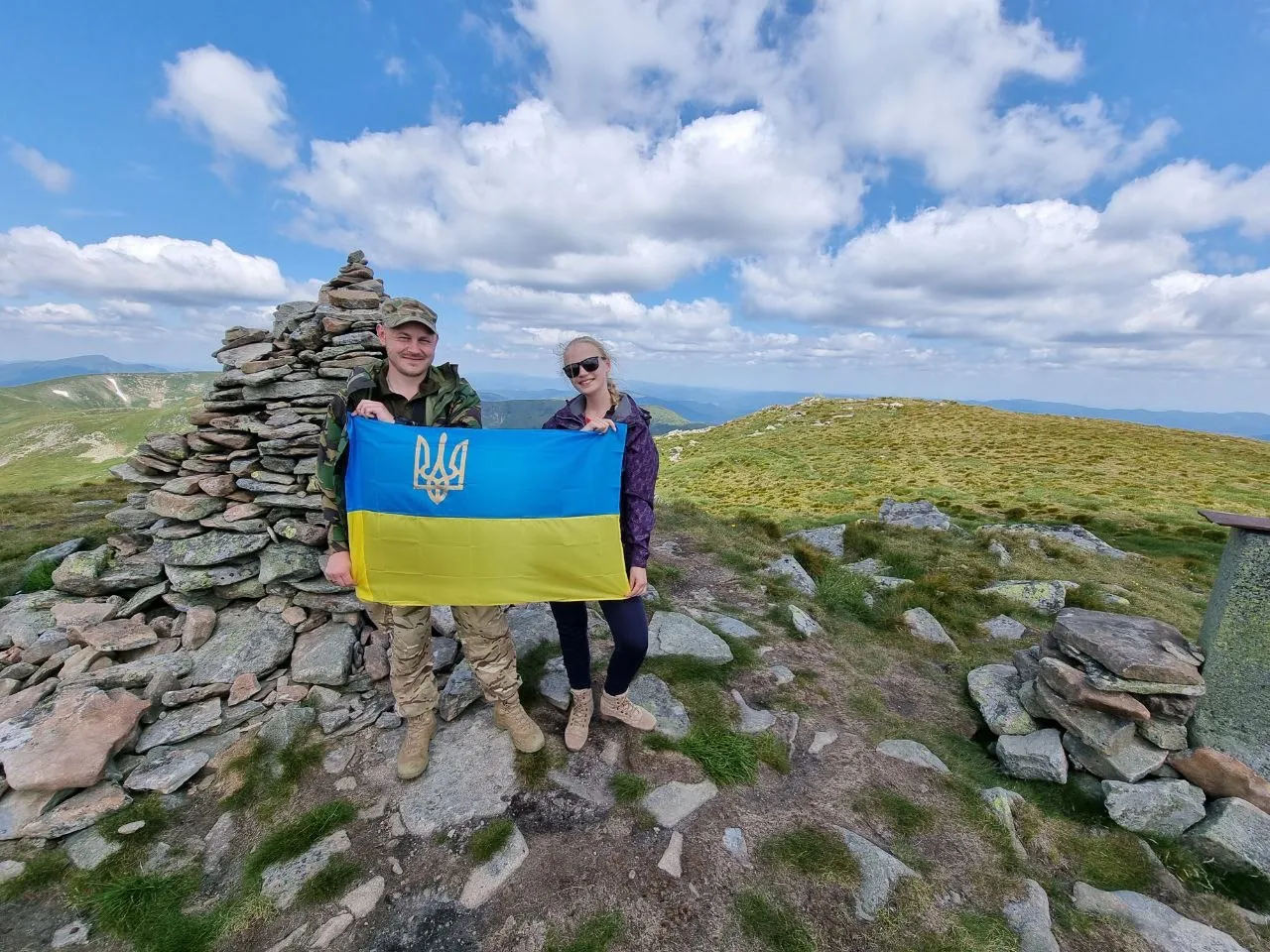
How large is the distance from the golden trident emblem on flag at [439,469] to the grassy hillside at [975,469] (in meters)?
22.9

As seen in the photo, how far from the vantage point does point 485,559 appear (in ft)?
19.1

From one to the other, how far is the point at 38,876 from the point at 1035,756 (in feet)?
37.0

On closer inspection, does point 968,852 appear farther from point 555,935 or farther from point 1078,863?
point 555,935

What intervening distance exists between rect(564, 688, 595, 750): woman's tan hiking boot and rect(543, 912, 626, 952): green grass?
1.96 metres

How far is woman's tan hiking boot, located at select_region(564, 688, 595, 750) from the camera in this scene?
652 centimetres

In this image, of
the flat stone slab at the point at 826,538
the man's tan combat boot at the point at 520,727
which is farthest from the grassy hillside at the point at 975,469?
the man's tan combat boot at the point at 520,727

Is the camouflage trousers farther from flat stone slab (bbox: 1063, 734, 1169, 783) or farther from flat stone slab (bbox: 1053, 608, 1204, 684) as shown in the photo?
flat stone slab (bbox: 1053, 608, 1204, 684)

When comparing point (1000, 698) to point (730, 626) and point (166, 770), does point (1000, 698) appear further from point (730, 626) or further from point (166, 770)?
point (166, 770)

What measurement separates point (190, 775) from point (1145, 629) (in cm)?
1277

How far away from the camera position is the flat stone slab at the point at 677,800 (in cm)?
571

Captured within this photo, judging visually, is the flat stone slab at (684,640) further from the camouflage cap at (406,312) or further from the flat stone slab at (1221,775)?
the camouflage cap at (406,312)

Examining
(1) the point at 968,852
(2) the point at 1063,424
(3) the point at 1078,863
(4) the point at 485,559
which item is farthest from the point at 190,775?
(2) the point at 1063,424

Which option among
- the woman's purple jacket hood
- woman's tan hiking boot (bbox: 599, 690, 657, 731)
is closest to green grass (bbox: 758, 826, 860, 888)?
woman's tan hiking boot (bbox: 599, 690, 657, 731)

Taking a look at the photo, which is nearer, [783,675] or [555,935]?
[555,935]
